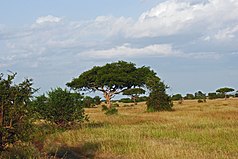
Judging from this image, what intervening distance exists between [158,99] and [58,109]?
1921 cm

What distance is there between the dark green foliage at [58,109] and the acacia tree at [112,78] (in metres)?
A: 27.7

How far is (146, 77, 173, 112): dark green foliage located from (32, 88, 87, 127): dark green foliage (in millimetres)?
17833

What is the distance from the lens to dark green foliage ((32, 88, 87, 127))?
22.3 m

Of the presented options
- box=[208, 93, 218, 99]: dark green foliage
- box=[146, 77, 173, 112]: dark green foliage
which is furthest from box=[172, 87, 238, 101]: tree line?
box=[146, 77, 173, 112]: dark green foliage

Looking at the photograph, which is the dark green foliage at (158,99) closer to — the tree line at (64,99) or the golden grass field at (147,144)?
the tree line at (64,99)

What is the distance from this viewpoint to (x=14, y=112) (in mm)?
10102

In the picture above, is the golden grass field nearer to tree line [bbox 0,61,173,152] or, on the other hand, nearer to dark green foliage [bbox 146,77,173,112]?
tree line [bbox 0,61,173,152]

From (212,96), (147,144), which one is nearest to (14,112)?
(147,144)

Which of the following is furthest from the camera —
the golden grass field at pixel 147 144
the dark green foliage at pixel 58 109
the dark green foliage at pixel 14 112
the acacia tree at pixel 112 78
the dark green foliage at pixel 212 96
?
the dark green foliage at pixel 212 96

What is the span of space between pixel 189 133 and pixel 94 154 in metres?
4.97

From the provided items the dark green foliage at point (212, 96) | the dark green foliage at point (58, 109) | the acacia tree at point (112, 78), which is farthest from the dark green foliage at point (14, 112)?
the dark green foliage at point (212, 96)

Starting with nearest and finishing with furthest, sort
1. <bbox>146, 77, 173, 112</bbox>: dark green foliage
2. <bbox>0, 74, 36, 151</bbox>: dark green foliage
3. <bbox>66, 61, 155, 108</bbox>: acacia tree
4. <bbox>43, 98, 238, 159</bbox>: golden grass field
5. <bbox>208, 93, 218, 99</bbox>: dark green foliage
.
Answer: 1. <bbox>0, 74, 36, 151</bbox>: dark green foliage
2. <bbox>43, 98, 238, 159</bbox>: golden grass field
3. <bbox>146, 77, 173, 112</bbox>: dark green foliage
4. <bbox>66, 61, 155, 108</bbox>: acacia tree
5. <bbox>208, 93, 218, 99</bbox>: dark green foliage

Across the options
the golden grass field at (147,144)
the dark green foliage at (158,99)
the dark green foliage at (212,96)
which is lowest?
the golden grass field at (147,144)

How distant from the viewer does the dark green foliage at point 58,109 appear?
22281mm
